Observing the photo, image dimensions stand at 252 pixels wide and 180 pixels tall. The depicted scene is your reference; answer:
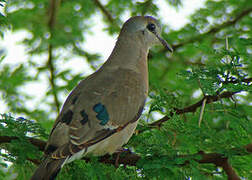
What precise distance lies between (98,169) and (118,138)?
2.12 feet

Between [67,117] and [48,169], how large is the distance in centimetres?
63

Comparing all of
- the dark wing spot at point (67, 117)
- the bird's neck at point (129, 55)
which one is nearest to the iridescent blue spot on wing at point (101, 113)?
the dark wing spot at point (67, 117)

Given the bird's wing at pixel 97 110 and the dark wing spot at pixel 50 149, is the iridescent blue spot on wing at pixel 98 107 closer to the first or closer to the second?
the bird's wing at pixel 97 110

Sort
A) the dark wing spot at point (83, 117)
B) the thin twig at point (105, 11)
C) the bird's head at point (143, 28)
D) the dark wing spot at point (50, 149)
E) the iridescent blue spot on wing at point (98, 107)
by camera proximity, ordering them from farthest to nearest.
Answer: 1. the thin twig at point (105, 11)
2. the bird's head at point (143, 28)
3. the iridescent blue spot on wing at point (98, 107)
4. the dark wing spot at point (83, 117)
5. the dark wing spot at point (50, 149)

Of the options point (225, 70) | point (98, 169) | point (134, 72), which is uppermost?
point (134, 72)

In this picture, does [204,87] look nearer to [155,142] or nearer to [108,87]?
[155,142]

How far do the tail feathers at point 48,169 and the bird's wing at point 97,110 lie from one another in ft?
0.15

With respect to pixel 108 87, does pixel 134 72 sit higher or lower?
higher

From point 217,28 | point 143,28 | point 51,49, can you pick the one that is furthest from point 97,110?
point 217,28

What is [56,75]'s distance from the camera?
257 inches

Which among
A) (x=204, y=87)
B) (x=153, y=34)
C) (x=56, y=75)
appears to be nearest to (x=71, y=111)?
(x=204, y=87)

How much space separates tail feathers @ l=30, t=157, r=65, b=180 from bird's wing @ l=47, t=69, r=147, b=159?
46mm

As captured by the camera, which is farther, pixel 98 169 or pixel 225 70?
pixel 225 70

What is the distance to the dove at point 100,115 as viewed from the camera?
3212mm
